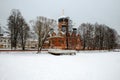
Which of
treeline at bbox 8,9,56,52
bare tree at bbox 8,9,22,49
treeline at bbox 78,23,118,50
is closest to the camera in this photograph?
treeline at bbox 8,9,56,52

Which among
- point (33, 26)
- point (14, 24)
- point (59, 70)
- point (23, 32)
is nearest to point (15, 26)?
point (14, 24)

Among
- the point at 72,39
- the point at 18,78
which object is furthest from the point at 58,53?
the point at 18,78

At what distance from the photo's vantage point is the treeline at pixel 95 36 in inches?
2195

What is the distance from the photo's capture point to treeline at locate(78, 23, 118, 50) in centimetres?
5575

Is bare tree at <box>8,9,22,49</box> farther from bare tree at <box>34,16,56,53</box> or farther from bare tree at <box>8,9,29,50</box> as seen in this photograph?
bare tree at <box>34,16,56,53</box>

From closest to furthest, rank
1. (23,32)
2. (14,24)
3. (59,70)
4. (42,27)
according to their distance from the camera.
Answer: (59,70), (42,27), (14,24), (23,32)

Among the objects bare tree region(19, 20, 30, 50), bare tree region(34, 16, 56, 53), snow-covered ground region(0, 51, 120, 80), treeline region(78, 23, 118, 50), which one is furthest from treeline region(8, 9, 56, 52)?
snow-covered ground region(0, 51, 120, 80)

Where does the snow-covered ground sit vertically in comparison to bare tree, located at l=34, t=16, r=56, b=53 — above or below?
below

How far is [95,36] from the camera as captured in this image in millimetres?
57906

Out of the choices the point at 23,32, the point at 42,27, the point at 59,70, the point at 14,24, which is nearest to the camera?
the point at 59,70

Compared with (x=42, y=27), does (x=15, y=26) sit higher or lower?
higher

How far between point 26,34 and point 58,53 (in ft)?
45.3

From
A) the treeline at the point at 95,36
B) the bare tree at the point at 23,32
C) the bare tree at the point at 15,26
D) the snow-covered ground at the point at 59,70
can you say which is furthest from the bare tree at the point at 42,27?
the snow-covered ground at the point at 59,70

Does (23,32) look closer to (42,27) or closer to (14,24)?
(14,24)
